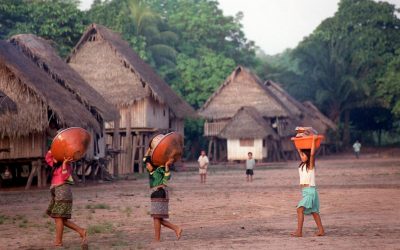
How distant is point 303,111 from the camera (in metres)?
54.1

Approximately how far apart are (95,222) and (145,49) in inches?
1455

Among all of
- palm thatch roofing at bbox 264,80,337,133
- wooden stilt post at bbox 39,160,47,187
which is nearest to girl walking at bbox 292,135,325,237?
wooden stilt post at bbox 39,160,47,187

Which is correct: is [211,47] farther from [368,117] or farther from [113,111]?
[113,111]

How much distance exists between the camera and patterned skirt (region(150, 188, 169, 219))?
9.64 metres

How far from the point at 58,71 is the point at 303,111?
3162 centimetres

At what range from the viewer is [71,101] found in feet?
77.7

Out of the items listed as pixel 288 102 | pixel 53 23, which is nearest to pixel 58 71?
pixel 53 23

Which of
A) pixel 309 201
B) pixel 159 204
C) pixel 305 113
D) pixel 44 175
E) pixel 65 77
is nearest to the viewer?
pixel 159 204

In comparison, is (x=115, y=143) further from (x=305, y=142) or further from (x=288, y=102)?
(x=288, y=102)

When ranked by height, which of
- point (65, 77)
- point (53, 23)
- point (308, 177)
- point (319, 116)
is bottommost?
point (308, 177)

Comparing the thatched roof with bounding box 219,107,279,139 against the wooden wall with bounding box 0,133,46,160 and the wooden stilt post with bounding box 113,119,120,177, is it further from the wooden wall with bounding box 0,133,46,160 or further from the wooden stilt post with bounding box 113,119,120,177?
the wooden wall with bounding box 0,133,46,160

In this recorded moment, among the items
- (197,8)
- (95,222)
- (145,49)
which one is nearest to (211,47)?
(197,8)

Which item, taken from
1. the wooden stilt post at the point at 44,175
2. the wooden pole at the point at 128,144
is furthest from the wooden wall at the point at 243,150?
the wooden stilt post at the point at 44,175

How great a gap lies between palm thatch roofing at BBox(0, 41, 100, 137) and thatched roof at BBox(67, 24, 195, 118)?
10315 millimetres
